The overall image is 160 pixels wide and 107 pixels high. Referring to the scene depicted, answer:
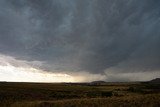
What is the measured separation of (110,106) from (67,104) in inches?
348

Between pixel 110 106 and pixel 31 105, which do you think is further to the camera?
pixel 31 105

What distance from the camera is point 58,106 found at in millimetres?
51156

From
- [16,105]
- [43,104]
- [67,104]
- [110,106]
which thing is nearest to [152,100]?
[110,106]

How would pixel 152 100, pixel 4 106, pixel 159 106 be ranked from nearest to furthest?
pixel 159 106 < pixel 152 100 < pixel 4 106

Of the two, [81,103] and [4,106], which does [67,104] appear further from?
[4,106]

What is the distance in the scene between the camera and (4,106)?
53.4m

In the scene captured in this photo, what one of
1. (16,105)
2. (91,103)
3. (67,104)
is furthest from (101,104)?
(16,105)

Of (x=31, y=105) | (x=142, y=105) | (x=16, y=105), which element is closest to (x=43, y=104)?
(x=31, y=105)

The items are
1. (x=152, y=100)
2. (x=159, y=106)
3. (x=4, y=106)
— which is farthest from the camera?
(x=4, y=106)

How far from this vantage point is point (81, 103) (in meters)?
51.9

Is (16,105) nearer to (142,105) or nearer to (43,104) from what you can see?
(43,104)

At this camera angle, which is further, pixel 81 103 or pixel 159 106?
pixel 81 103

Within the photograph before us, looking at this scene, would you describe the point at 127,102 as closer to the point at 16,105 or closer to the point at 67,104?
the point at 67,104

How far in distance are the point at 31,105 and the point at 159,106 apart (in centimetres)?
2425
